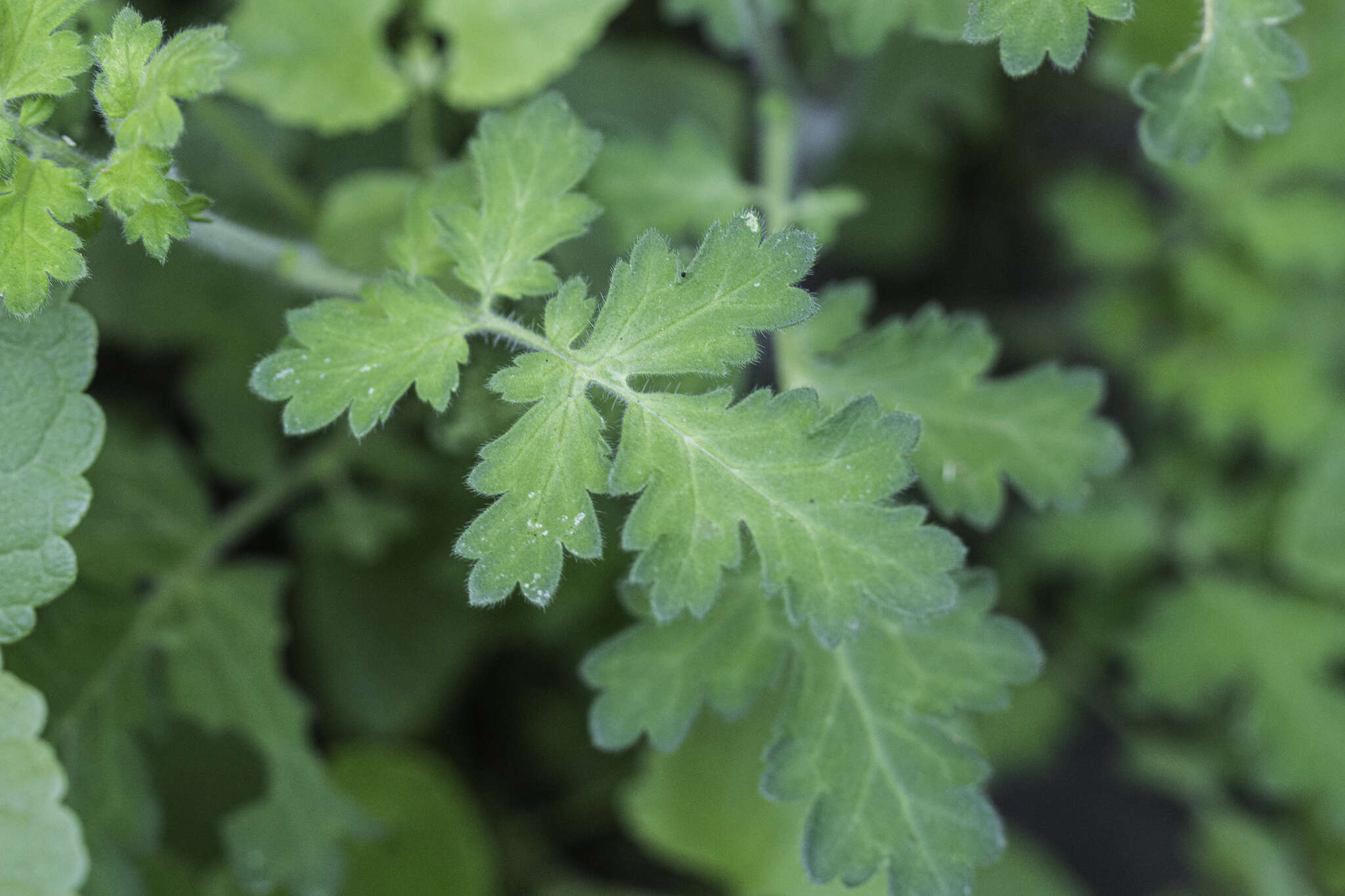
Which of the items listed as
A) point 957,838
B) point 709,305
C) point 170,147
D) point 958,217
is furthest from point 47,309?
point 958,217

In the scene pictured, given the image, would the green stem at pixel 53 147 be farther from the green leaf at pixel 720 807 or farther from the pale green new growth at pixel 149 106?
the green leaf at pixel 720 807

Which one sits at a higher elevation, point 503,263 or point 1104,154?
point 503,263

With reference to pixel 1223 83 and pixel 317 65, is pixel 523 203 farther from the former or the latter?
pixel 1223 83

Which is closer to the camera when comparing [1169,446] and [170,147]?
[170,147]

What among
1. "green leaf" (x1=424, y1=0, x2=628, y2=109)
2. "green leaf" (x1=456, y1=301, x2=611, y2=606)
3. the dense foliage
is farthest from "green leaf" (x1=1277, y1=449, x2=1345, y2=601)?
"green leaf" (x1=456, y1=301, x2=611, y2=606)

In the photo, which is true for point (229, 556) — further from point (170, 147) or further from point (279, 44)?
point (170, 147)
